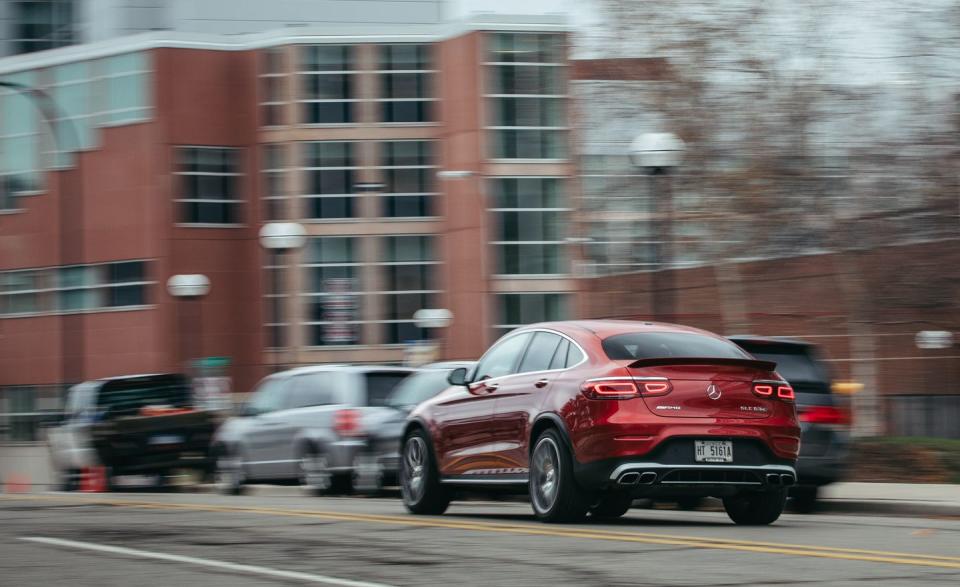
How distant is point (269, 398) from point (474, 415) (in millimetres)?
8982

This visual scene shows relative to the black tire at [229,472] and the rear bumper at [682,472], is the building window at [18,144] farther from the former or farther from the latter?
the rear bumper at [682,472]

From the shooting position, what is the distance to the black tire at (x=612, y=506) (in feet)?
41.2

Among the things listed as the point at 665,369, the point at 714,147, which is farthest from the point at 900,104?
the point at 665,369

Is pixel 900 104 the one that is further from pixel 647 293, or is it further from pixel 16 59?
pixel 16 59

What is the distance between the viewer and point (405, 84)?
5672 centimetres

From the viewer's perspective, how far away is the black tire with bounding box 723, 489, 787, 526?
1277cm

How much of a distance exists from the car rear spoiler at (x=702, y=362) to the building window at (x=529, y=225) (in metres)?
42.2

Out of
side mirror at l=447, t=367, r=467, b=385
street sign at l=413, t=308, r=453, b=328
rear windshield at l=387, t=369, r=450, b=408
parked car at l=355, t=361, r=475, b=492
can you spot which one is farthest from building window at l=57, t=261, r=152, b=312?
side mirror at l=447, t=367, r=467, b=385

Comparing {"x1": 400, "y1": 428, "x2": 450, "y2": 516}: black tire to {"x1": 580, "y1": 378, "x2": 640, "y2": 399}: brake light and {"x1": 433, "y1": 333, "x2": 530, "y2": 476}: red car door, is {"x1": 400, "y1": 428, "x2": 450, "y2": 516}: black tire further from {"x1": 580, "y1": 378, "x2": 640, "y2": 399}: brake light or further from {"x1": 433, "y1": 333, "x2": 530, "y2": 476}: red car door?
{"x1": 580, "y1": 378, "x2": 640, "y2": 399}: brake light

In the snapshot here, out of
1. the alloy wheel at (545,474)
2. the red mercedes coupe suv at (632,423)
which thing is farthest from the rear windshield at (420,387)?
the alloy wheel at (545,474)

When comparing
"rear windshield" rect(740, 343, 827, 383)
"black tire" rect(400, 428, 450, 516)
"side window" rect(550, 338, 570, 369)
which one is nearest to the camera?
"side window" rect(550, 338, 570, 369)

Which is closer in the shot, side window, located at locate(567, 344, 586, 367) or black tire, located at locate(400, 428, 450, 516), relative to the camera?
side window, located at locate(567, 344, 586, 367)

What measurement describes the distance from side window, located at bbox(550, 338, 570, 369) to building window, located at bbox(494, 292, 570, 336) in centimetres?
4138

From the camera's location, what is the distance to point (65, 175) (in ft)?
191
